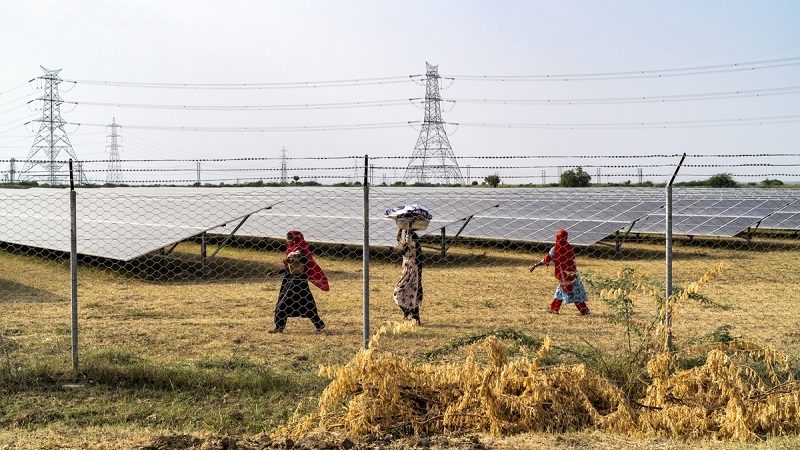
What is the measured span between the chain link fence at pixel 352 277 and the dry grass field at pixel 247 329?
0.16 ft

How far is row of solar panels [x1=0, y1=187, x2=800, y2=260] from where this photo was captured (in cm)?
1481

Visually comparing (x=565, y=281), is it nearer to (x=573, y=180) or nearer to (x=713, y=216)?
(x=713, y=216)

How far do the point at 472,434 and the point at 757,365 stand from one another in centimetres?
286

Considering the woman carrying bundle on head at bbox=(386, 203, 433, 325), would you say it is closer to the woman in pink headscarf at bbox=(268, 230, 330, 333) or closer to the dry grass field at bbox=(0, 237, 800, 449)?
the dry grass field at bbox=(0, 237, 800, 449)

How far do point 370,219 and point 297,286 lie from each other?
9.08m

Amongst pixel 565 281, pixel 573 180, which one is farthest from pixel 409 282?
pixel 573 180

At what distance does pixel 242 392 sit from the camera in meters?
5.61

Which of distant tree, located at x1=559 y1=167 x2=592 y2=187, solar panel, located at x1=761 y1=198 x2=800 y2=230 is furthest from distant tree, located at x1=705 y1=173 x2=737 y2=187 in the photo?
distant tree, located at x1=559 y1=167 x2=592 y2=187

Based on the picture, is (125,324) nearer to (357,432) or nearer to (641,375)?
(357,432)

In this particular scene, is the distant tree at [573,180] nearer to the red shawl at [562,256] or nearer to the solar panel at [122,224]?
the solar panel at [122,224]

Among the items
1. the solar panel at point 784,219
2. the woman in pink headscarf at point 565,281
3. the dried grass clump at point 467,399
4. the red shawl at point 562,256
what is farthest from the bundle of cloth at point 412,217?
the solar panel at point 784,219

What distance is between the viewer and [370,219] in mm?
17688

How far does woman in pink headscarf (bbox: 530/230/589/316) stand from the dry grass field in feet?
0.73

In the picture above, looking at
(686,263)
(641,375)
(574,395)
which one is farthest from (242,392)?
(686,263)
